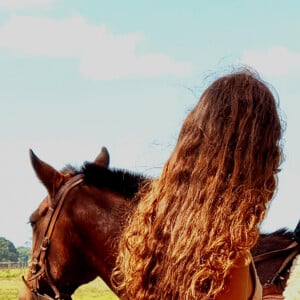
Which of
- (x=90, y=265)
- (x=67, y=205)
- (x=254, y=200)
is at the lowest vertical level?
(x=90, y=265)

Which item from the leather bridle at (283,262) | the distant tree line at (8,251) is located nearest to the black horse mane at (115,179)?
the leather bridle at (283,262)

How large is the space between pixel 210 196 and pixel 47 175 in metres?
3.70

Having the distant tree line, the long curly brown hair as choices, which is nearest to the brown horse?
the long curly brown hair

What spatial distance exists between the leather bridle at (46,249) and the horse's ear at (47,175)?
3.2 inches

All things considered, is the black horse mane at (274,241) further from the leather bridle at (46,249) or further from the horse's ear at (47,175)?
the horse's ear at (47,175)

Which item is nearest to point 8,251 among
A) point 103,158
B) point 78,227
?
point 103,158

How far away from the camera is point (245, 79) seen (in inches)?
99.6

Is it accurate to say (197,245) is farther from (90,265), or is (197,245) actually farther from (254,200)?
(90,265)

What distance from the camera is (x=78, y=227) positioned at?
18.5 ft

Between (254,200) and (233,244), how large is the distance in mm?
167

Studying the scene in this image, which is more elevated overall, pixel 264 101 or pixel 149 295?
pixel 264 101

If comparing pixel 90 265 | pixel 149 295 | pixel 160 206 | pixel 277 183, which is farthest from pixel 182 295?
pixel 90 265

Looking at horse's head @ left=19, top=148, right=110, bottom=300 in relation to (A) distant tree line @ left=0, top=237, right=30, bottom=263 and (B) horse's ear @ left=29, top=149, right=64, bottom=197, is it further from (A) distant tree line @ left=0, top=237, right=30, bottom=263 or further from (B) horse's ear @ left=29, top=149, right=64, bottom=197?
(A) distant tree line @ left=0, top=237, right=30, bottom=263

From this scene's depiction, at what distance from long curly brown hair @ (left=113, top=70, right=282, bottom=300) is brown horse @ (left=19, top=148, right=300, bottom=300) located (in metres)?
2.92
